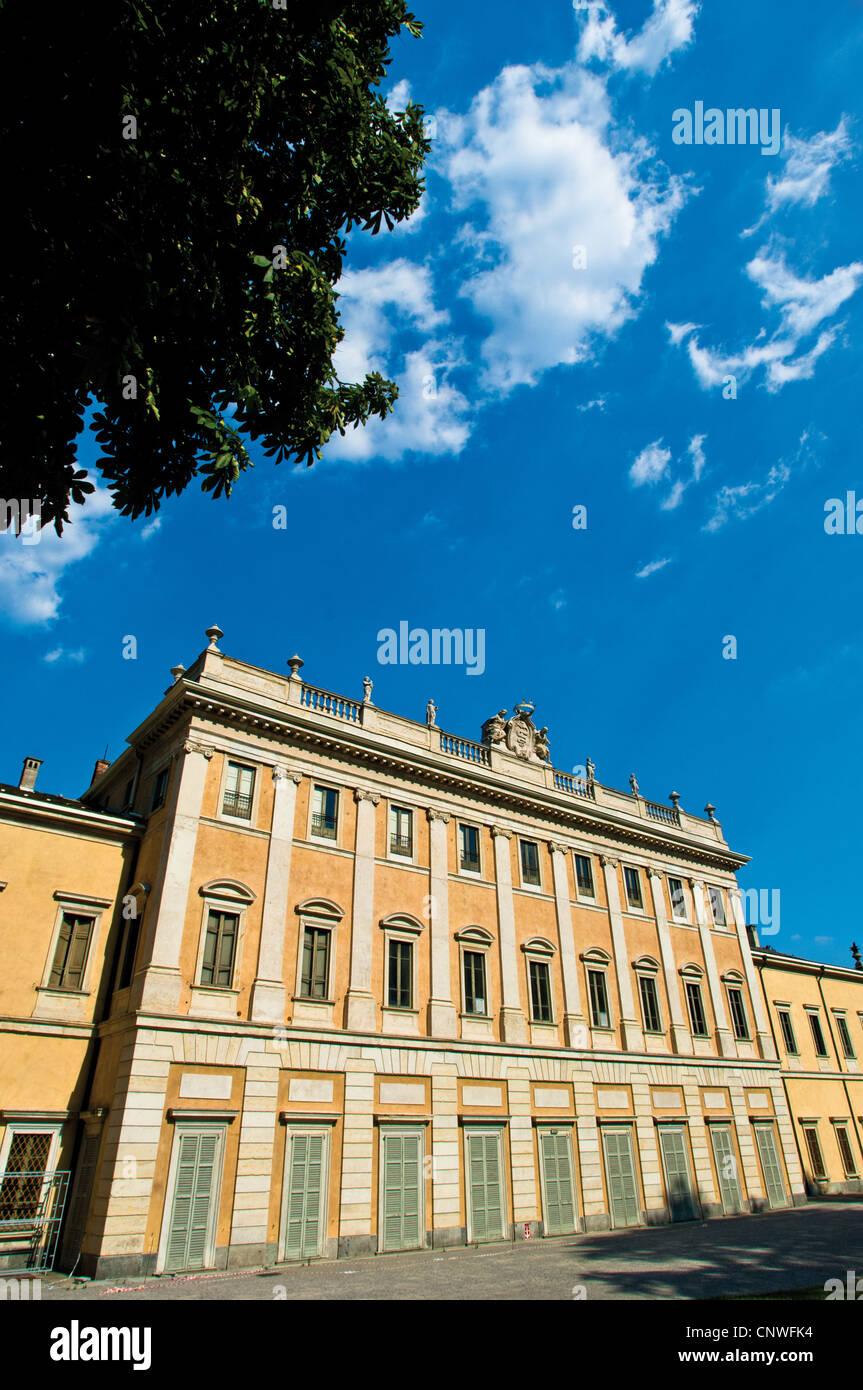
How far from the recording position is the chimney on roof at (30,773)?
86.9 ft

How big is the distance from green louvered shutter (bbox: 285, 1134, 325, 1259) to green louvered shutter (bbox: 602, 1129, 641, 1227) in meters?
10.4

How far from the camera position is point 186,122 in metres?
9.67

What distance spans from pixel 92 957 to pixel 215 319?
52.3ft

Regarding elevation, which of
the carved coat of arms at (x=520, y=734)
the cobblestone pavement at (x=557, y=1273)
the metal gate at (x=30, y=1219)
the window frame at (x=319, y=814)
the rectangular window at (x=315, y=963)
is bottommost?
the cobblestone pavement at (x=557, y=1273)

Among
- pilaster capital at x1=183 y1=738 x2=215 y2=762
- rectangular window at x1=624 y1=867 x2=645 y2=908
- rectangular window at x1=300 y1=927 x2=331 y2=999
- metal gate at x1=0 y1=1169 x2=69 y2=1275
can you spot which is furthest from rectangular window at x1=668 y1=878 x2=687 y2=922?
metal gate at x1=0 y1=1169 x2=69 y2=1275

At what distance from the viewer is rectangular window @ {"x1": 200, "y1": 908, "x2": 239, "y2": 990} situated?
1914 centimetres

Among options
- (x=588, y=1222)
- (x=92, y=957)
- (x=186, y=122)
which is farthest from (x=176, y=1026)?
(x=186, y=122)

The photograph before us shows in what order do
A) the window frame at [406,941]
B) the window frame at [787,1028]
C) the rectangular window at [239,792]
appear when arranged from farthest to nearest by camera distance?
1. the window frame at [787,1028]
2. the window frame at [406,941]
3. the rectangular window at [239,792]

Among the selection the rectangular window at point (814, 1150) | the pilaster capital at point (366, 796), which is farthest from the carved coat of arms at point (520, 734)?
the rectangular window at point (814, 1150)

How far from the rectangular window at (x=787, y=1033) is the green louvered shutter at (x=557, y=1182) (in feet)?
52.8

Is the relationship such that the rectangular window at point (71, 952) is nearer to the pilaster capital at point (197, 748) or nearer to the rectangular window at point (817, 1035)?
the pilaster capital at point (197, 748)

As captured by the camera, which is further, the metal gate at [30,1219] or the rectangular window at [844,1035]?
the rectangular window at [844,1035]

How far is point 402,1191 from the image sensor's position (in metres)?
19.9
